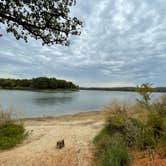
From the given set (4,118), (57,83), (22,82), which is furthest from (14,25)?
(22,82)

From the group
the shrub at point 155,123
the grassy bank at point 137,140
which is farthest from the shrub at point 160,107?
the shrub at point 155,123

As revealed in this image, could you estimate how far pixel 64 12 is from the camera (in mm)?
6160

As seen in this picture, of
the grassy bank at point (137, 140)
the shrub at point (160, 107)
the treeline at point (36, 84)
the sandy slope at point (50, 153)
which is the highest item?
the treeline at point (36, 84)

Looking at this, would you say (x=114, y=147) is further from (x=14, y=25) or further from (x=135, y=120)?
(x=14, y=25)

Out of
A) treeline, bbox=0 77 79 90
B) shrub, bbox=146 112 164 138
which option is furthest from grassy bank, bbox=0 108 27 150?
treeline, bbox=0 77 79 90

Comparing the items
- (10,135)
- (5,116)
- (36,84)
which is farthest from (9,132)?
(36,84)

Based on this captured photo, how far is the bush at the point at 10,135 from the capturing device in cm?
905

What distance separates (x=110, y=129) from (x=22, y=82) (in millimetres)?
104486

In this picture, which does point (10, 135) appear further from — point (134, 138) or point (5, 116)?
point (134, 138)

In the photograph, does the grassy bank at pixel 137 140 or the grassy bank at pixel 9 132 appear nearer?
the grassy bank at pixel 137 140

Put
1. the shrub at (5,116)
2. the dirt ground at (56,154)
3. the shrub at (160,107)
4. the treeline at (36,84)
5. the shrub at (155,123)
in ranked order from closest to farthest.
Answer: the dirt ground at (56,154) → the shrub at (155,123) → the shrub at (160,107) → the shrub at (5,116) → the treeline at (36,84)

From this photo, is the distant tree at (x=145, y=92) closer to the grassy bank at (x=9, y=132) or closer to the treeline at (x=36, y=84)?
the grassy bank at (x=9, y=132)

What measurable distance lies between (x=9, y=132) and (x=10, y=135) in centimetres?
23

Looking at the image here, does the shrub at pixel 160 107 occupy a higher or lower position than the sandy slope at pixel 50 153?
higher
